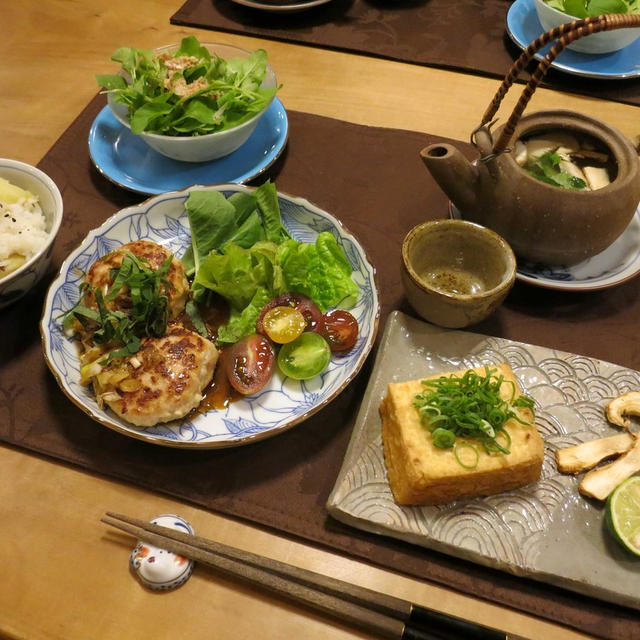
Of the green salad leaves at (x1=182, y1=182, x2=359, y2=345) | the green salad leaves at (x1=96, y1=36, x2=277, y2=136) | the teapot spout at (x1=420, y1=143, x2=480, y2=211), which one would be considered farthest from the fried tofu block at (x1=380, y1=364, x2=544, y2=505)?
the green salad leaves at (x1=96, y1=36, x2=277, y2=136)

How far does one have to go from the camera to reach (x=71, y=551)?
4.54ft

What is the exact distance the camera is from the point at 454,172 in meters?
1.66

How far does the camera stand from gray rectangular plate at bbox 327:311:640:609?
1.28 m

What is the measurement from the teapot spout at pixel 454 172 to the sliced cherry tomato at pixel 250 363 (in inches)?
28.4

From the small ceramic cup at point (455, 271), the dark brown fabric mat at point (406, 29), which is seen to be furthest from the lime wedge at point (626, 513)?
the dark brown fabric mat at point (406, 29)

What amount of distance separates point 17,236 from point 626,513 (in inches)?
72.2

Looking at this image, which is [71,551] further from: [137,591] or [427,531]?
[427,531]

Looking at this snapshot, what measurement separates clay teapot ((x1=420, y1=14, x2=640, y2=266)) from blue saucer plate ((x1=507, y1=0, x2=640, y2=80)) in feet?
2.89

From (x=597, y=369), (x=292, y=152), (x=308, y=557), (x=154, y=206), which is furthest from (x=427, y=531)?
(x=292, y=152)

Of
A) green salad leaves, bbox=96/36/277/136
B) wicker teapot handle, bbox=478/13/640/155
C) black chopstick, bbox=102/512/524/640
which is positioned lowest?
black chopstick, bbox=102/512/524/640

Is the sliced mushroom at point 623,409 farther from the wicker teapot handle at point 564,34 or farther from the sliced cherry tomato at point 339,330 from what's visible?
the wicker teapot handle at point 564,34

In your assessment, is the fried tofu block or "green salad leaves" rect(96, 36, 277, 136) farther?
"green salad leaves" rect(96, 36, 277, 136)

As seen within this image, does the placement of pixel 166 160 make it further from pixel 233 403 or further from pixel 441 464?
pixel 441 464

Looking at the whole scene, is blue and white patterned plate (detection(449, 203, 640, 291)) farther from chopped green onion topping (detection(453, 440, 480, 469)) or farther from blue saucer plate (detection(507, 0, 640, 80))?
blue saucer plate (detection(507, 0, 640, 80))
